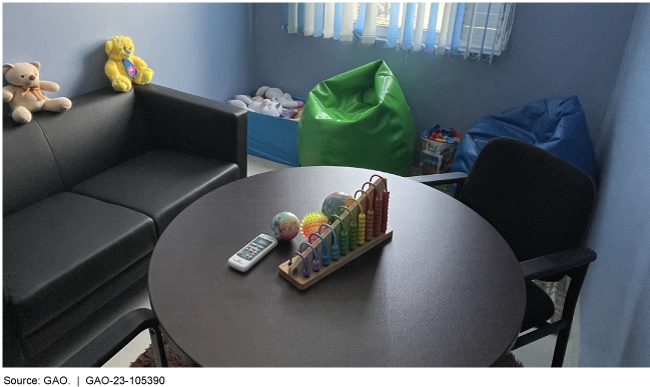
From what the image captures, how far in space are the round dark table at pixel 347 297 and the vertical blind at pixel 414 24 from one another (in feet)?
5.11

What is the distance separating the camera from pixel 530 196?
1603mm

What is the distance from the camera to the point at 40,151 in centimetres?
209

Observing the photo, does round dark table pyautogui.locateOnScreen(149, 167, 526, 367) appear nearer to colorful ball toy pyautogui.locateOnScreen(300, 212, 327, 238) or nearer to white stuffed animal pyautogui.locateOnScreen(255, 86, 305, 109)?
colorful ball toy pyautogui.locateOnScreen(300, 212, 327, 238)

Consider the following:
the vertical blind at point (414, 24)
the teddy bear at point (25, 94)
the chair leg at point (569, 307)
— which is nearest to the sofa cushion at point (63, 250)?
the teddy bear at point (25, 94)

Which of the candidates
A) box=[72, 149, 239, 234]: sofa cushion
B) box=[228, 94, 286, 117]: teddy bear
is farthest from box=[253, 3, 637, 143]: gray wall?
box=[72, 149, 239, 234]: sofa cushion

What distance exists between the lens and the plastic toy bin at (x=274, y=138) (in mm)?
3188

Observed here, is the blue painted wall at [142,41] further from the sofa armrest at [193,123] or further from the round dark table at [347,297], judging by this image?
the round dark table at [347,297]

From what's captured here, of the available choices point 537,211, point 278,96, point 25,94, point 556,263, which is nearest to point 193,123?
point 25,94

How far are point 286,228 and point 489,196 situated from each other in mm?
753

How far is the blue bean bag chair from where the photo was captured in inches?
94.1

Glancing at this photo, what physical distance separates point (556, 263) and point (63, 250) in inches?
63.6

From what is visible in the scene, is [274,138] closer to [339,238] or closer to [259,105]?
[259,105]

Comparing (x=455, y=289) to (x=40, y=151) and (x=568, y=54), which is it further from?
(x=568, y=54)

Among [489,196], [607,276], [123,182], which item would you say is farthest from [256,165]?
[607,276]
